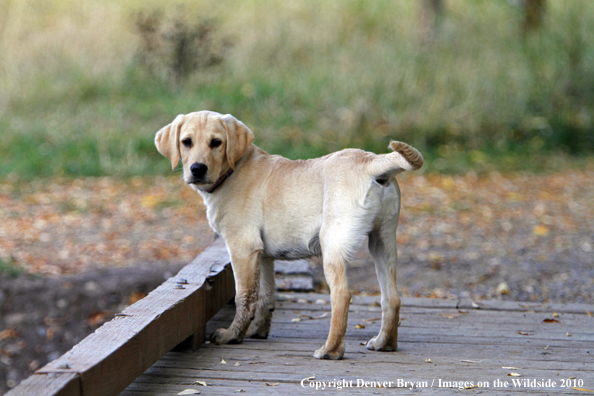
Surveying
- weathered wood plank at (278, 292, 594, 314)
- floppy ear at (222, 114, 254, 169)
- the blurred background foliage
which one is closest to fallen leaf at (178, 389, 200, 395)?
floppy ear at (222, 114, 254, 169)

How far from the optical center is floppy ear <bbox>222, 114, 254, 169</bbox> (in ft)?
12.0

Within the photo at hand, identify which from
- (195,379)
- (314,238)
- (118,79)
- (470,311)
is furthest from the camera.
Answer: (118,79)

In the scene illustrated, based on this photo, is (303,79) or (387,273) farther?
(303,79)

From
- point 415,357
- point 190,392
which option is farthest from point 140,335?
point 415,357

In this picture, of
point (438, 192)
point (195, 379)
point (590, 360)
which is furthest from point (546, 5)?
point (195, 379)

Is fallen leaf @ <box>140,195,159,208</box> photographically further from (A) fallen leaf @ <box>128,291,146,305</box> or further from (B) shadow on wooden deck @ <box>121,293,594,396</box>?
(B) shadow on wooden deck @ <box>121,293,594,396</box>

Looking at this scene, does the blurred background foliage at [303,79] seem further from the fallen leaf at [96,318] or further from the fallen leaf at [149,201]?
the fallen leaf at [96,318]

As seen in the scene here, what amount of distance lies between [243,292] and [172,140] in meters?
→ 0.94

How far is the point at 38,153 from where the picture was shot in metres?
11.8

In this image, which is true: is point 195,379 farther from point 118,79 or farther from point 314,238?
point 118,79

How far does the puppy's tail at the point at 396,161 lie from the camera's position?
309 centimetres

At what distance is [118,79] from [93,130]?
2362 mm

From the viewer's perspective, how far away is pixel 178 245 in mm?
7754

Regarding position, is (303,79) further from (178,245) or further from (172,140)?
(172,140)
